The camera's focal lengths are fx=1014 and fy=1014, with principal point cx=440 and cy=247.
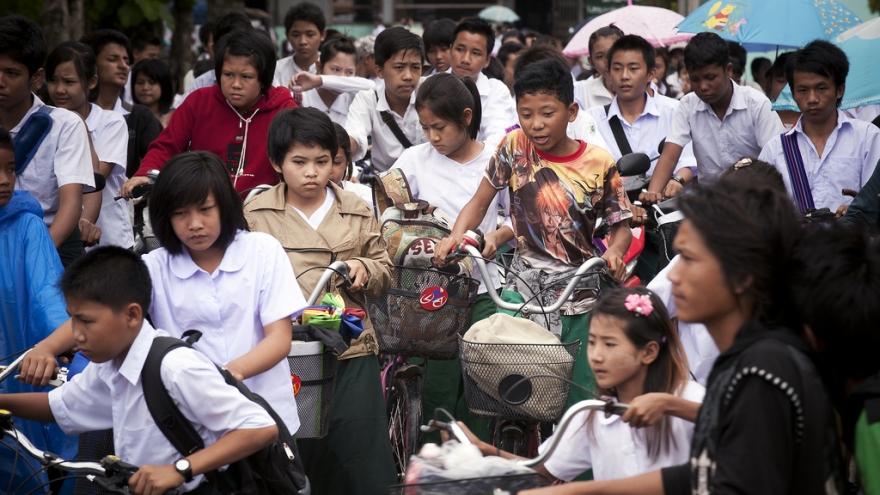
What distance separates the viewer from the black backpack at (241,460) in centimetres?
324

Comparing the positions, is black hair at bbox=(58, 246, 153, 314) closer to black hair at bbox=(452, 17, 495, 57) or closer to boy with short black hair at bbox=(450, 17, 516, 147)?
boy with short black hair at bbox=(450, 17, 516, 147)

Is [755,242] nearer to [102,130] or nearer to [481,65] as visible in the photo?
[102,130]

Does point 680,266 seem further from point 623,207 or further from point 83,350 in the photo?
point 623,207

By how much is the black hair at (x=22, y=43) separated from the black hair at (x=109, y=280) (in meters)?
2.88

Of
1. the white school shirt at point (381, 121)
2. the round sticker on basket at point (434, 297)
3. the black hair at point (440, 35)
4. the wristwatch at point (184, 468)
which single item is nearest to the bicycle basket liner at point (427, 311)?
the round sticker on basket at point (434, 297)

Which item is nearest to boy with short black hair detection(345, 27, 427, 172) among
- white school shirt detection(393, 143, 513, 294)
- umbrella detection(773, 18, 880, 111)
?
white school shirt detection(393, 143, 513, 294)

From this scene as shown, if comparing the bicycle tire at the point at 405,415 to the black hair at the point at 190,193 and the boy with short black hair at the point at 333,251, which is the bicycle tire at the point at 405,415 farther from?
the black hair at the point at 190,193

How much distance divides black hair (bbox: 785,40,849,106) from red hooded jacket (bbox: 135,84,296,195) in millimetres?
3167

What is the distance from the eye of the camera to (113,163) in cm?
711

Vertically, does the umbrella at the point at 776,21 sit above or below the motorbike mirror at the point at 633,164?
above

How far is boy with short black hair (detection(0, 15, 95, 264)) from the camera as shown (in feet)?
19.1

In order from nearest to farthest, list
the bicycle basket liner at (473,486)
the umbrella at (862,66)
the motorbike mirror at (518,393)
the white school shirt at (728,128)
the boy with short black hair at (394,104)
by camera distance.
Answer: the bicycle basket liner at (473,486) → the motorbike mirror at (518,393) → the umbrella at (862,66) → the boy with short black hair at (394,104) → the white school shirt at (728,128)

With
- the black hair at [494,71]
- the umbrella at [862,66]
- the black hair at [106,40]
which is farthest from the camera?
the black hair at [494,71]

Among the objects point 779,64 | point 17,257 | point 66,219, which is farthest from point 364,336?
point 779,64
